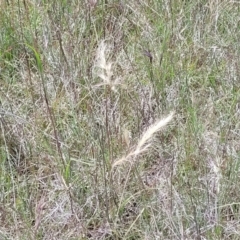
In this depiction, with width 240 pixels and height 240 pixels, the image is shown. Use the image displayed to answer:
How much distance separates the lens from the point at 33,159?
5.49 ft

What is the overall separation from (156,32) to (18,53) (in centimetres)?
51

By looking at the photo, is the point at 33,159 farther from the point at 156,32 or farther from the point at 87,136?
the point at 156,32

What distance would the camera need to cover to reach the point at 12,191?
60.9 inches

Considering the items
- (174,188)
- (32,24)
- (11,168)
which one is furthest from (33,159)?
(32,24)

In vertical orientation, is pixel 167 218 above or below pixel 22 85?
below

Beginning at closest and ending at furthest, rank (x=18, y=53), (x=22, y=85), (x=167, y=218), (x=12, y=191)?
(x=167, y=218), (x=12, y=191), (x=22, y=85), (x=18, y=53)

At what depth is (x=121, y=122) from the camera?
1710mm

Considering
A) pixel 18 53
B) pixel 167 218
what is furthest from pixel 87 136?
pixel 18 53

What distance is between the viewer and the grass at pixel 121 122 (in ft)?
4.70

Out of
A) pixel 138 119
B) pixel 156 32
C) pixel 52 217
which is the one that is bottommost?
pixel 52 217

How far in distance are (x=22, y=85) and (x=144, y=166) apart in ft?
1.81

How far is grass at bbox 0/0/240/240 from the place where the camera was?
1433 millimetres

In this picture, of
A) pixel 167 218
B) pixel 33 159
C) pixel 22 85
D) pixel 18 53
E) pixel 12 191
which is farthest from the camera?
pixel 18 53

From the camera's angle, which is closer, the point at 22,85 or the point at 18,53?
the point at 22,85
